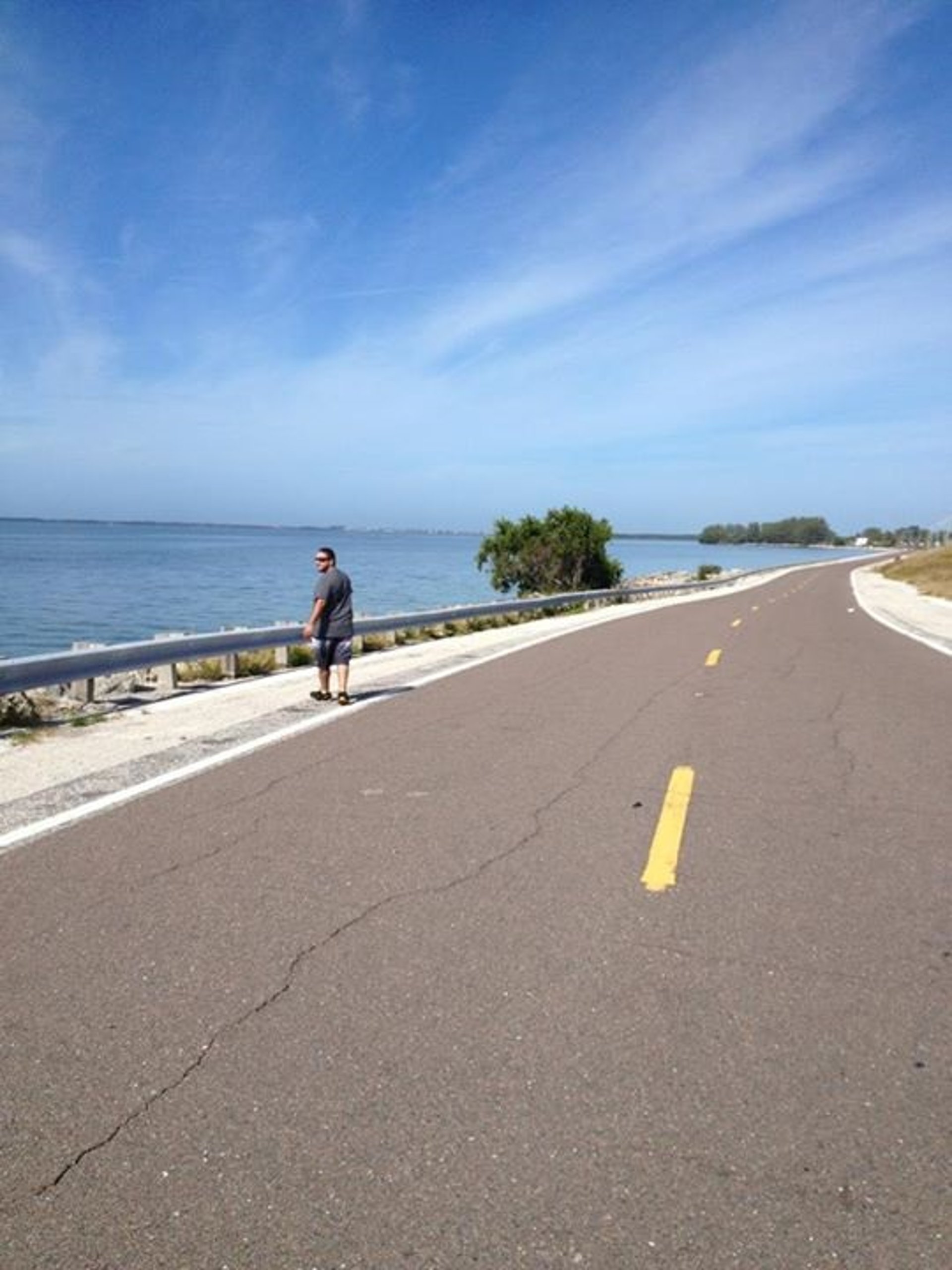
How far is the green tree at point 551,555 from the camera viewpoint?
63656 mm

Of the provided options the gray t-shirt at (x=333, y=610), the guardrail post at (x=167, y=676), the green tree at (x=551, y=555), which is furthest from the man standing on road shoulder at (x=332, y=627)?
the green tree at (x=551, y=555)

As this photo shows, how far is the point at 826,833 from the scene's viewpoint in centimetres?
571

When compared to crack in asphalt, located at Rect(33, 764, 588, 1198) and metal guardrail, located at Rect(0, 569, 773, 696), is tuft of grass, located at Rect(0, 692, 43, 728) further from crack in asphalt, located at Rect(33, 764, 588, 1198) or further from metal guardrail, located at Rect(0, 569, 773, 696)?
crack in asphalt, located at Rect(33, 764, 588, 1198)

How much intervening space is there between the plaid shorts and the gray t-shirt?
0.05 meters

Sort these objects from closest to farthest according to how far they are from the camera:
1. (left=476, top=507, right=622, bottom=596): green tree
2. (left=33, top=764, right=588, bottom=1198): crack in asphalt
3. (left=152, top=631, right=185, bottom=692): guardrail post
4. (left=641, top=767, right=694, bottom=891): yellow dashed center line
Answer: (left=33, top=764, right=588, bottom=1198): crack in asphalt
(left=641, top=767, right=694, bottom=891): yellow dashed center line
(left=152, top=631, right=185, bottom=692): guardrail post
(left=476, top=507, right=622, bottom=596): green tree

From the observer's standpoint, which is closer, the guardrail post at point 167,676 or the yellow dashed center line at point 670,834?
the yellow dashed center line at point 670,834

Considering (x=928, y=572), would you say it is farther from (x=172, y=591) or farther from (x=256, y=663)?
(x=256, y=663)

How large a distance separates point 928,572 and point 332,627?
203ft

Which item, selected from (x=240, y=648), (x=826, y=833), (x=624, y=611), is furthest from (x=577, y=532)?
(x=826, y=833)

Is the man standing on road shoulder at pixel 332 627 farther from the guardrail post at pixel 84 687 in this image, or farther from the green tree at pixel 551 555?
the green tree at pixel 551 555

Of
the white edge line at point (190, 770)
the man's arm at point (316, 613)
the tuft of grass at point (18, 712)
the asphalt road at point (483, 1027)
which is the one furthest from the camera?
the man's arm at point (316, 613)

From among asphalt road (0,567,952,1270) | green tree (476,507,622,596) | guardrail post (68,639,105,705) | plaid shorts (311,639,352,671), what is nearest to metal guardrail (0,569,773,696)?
guardrail post (68,639,105,705)

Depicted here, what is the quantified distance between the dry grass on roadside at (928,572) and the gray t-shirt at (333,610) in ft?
109

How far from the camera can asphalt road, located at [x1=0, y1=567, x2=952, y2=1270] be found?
2.47 meters
